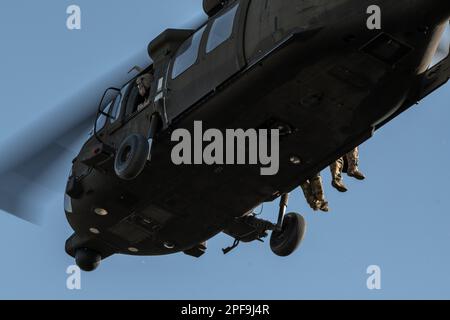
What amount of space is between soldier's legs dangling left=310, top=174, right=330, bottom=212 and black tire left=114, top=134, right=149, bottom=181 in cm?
343

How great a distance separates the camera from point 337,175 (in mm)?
23562

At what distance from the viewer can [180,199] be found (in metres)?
24.1

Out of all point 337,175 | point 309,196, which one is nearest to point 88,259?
point 309,196

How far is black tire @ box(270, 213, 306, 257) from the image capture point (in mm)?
25217

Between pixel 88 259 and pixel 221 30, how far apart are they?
6.99 metres

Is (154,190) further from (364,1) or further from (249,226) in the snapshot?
(364,1)

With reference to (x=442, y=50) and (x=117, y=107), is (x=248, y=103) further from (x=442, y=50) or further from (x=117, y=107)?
(x=117, y=107)

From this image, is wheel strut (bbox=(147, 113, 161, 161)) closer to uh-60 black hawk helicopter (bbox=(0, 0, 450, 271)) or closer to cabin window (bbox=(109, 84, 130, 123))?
uh-60 black hawk helicopter (bbox=(0, 0, 450, 271))

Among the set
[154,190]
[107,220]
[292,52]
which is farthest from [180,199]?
[292,52]

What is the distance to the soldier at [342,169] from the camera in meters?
23.5

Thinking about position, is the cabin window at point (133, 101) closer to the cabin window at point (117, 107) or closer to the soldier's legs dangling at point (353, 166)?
the cabin window at point (117, 107)

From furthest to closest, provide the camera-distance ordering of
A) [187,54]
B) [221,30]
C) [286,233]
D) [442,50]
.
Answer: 1. [286,233]
2. [187,54]
3. [221,30]
4. [442,50]

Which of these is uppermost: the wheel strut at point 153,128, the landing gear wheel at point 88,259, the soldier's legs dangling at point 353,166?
the wheel strut at point 153,128

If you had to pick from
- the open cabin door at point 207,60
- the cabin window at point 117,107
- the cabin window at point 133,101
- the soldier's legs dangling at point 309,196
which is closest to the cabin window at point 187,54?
the open cabin door at point 207,60
